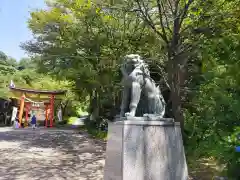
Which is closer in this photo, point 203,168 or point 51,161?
point 203,168

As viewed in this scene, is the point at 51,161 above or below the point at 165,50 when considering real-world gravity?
below

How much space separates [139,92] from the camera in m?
4.86

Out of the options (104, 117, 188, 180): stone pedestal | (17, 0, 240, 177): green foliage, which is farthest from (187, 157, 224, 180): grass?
(104, 117, 188, 180): stone pedestal

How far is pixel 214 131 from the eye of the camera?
5023 mm

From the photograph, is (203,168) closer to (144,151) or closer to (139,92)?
(144,151)

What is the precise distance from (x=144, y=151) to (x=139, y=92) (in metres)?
1.08

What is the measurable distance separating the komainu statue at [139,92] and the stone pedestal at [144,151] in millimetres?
331

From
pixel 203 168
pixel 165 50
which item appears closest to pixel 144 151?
pixel 203 168

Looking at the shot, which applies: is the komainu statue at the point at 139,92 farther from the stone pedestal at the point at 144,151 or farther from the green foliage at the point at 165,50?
the green foliage at the point at 165,50

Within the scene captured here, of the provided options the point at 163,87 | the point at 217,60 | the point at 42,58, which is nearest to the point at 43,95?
the point at 42,58

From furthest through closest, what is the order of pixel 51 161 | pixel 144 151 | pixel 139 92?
pixel 51 161 → pixel 139 92 → pixel 144 151

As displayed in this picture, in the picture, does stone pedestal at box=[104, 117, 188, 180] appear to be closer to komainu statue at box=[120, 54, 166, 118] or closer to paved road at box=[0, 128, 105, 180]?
komainu statue at box=[120, 54, 166, 118]

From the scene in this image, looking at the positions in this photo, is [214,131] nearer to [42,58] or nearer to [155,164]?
[155,164]

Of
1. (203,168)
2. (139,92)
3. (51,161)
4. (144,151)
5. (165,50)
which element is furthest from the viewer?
(165,50)
